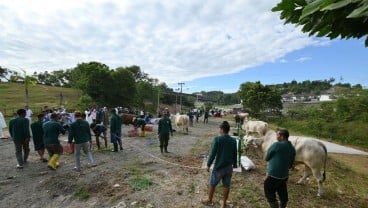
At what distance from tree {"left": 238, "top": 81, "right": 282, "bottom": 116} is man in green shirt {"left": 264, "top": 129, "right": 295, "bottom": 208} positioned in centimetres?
4365

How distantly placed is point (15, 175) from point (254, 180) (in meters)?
6.92

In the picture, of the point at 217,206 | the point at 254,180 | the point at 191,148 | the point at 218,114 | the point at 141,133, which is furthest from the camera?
the point at 218,114

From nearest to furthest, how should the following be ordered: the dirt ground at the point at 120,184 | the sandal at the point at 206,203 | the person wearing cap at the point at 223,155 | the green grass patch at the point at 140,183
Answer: the person wearing cap at the point at 223,155, the sandal at the point at 206,203, the dirt ground at the point at 120,184, the green grass patch at the point at 140,183

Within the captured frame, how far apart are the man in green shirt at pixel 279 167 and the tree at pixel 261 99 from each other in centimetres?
4365

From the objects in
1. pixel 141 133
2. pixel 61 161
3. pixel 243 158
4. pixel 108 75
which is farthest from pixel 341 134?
pixel 108 75

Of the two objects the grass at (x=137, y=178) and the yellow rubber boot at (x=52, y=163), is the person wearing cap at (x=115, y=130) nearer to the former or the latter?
the grass at (x=137, y=178)

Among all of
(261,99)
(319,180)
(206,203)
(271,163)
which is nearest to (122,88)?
(261,99)

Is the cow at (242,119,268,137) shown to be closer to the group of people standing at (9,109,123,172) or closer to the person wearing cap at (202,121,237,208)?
the group of people standing at (9,109,123,172)

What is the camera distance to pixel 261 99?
49594 mm

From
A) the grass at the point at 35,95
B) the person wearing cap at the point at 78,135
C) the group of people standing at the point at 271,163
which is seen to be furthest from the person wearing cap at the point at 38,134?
the grass at the point at 35,95

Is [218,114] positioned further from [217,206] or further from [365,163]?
[217,206]

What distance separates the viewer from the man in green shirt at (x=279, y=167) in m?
6.54

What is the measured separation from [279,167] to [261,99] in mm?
44085

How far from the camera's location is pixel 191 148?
1569cm
